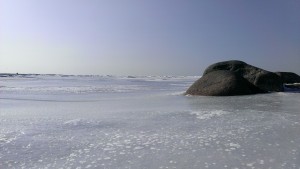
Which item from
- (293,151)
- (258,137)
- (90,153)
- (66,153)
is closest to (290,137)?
(258,137)

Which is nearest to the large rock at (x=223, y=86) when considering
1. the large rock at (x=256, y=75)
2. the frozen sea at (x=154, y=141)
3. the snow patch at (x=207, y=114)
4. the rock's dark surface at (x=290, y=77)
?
the large rock at (x=256, y=75)

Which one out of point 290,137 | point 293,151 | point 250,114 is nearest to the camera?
point 293,151

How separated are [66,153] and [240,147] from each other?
218 cm

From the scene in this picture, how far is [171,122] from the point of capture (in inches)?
221

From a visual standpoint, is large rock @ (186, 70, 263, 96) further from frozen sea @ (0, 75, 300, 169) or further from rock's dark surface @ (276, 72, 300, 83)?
rock's dark surface @ (276, 72, 300, 83)

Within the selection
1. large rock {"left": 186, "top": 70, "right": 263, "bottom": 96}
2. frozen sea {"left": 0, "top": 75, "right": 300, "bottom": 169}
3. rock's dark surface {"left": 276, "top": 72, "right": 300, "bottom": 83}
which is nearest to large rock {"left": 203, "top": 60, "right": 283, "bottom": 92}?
large rock {"left": 186, "top": 70, "right": 263, "bottom": 96}

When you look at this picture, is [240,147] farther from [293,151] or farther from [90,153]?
[90,153]

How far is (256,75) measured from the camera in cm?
1363

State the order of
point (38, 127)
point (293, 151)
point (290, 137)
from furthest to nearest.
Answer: point (38, 127) < point (290, 137) < point (293, 151)

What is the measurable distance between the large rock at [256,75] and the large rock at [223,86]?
2.81ft

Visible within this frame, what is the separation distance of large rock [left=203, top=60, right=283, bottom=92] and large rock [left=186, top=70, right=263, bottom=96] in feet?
2.81

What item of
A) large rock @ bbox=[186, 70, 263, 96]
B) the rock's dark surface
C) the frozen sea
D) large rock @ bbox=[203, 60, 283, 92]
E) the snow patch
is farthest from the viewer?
the rock's dark surface

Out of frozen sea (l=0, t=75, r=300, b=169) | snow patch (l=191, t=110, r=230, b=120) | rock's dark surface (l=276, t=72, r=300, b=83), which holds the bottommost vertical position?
frozen sea (l=0, t=75, r=300, b=169)

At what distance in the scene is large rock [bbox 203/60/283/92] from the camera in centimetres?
1303
